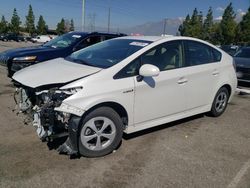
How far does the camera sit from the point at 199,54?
515cm

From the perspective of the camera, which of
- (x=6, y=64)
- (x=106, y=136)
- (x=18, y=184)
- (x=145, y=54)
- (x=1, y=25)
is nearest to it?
(x=18, y=184)

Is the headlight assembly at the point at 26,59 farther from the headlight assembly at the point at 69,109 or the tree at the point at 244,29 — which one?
the tree at the point at 244,29

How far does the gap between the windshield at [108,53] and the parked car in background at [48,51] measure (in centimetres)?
265

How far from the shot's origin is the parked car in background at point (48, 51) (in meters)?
7.04

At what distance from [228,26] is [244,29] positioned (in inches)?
148

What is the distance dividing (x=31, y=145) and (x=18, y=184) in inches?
39.5

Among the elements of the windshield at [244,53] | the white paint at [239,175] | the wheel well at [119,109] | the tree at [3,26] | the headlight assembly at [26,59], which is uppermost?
the windshield at [244,53]

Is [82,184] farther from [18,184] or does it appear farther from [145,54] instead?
[145,54]

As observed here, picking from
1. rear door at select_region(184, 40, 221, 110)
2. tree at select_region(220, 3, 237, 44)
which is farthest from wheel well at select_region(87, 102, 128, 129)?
tree at select_region(220, 3, 237, 44)

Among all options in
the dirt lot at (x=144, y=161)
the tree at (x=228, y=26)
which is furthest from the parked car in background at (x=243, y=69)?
the tree at (x=228, y=26)

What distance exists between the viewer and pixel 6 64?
714cm

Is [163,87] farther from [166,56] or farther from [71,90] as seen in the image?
[71,90]

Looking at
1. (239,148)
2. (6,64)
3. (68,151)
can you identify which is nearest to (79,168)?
(68,151)

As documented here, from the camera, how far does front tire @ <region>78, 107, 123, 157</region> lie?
3647 millimetres
